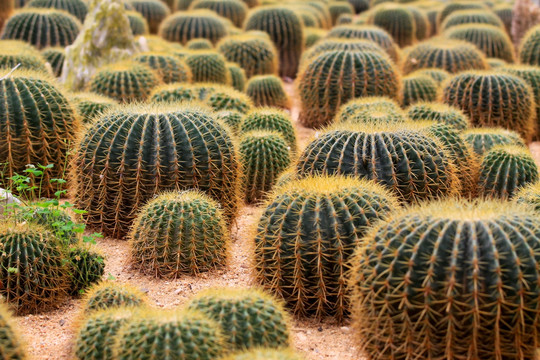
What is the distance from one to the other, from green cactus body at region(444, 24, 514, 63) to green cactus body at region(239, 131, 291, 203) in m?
8.84

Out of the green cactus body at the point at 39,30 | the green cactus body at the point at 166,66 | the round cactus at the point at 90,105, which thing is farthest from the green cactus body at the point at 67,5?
the round cactus at the point at 90,105

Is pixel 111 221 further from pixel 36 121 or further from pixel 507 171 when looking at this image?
pixel 507 171

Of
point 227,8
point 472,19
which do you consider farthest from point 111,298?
point 472,19

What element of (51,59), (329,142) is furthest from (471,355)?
(51,59)

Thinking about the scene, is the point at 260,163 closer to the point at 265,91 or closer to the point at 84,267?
the point at 84,267

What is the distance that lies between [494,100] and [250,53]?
5271 millimetres

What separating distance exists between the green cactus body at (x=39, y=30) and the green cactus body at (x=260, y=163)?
22.9ft

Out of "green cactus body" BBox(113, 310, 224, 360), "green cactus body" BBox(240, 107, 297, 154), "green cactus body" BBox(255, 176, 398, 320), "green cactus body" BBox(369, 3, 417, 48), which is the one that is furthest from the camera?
"green cactus body" BBox(369, 3, 417, 48)

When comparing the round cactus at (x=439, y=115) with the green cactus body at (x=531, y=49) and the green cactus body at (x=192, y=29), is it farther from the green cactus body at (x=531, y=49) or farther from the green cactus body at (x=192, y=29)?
the green cactus body at (x=192, y=29)

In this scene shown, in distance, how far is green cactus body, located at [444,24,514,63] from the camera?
50.6 ft

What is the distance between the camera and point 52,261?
219 inches

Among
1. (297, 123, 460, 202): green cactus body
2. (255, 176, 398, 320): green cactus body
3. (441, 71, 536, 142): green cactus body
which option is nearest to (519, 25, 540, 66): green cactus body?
(441, 71, 536, 142): green cactus body

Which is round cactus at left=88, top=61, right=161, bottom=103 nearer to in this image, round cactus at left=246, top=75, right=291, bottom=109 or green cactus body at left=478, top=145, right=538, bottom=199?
round cactus at left=246, top=75, right=291, bottom=109

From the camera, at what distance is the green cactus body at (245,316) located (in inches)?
171
